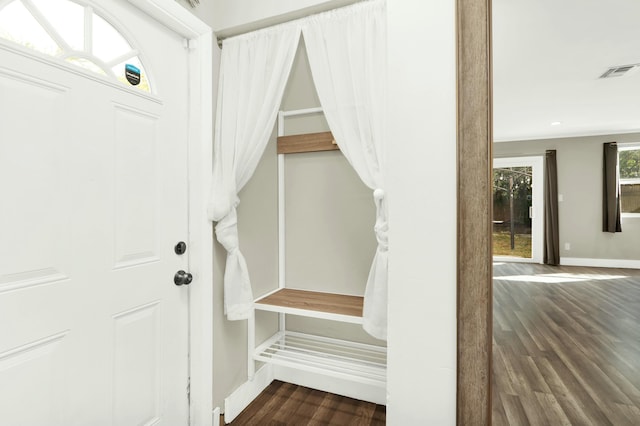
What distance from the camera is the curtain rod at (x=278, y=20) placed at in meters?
1.44

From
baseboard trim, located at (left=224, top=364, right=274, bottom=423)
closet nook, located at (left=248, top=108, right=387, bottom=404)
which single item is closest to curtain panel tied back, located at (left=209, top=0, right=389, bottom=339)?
closet nook, located at (left=248, top=108, right=387, bottom=404)

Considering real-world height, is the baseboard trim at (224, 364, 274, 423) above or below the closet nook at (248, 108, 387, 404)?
below

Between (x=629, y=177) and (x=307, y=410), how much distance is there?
1.86 metres

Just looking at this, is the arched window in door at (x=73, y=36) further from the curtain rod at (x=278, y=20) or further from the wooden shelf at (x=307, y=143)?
the wooden shelf at (x=307, y=143)

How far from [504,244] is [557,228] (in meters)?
0.21

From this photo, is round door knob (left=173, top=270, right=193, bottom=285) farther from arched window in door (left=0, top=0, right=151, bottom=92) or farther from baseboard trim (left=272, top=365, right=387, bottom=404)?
baseboard trim (left=272, top=365, right=387, bottom=404)

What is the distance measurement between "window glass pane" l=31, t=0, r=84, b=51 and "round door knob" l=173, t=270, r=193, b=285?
98 cm

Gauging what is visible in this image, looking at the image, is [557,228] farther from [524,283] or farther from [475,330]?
[475,330]

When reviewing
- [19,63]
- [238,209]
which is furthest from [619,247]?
[19,63]

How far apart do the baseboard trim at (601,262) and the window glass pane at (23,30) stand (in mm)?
1936

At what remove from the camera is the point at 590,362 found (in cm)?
96

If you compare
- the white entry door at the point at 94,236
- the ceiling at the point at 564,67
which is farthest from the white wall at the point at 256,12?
the ceiling at the point at 564,67

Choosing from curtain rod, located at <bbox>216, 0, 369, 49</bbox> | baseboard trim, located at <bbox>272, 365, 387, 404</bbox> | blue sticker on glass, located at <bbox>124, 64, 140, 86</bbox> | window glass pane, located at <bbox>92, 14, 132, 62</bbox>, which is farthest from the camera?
baseboard trim, located at <bbox>272, 365, 387, 404</bbox>

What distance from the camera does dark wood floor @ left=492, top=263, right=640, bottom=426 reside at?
2.93 feet
